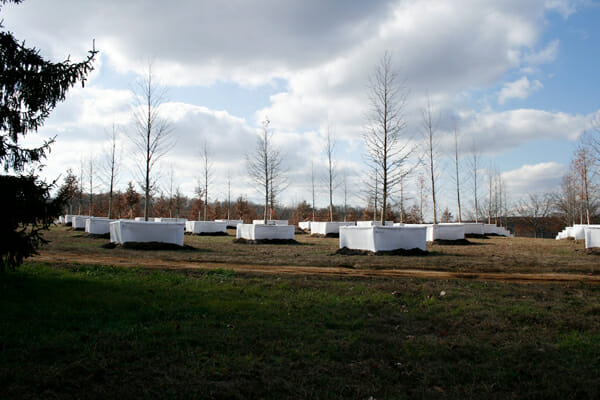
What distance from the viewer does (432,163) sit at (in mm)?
26297

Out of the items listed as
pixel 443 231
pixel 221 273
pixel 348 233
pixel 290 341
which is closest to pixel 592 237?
pixel 443 231

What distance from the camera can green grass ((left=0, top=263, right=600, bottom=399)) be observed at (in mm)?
3375

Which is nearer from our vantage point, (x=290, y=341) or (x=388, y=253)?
(x=290, y=341)

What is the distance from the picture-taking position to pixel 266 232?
22250 mm

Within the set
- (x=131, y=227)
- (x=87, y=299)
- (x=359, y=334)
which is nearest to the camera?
(x=359, y=334)

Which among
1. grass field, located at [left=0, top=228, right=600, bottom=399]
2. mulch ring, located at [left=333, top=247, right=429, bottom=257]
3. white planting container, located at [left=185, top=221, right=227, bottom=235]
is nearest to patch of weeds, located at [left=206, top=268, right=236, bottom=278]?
grass field, located at [left=0, top=228, right=600, bottom=399]

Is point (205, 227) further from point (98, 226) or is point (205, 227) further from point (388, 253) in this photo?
Result: point (388, 253)

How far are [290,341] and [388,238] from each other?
11.0 m

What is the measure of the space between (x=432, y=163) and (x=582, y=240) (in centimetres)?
1013

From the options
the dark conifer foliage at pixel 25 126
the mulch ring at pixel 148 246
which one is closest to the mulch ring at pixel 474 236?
the mulch ring at pixel 148 246

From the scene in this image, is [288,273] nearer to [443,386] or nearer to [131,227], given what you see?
[443,386]

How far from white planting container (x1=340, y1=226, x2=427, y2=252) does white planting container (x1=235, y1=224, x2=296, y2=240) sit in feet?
25.3

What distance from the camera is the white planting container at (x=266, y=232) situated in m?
22.1

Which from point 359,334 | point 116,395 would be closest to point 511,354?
point 359,334
